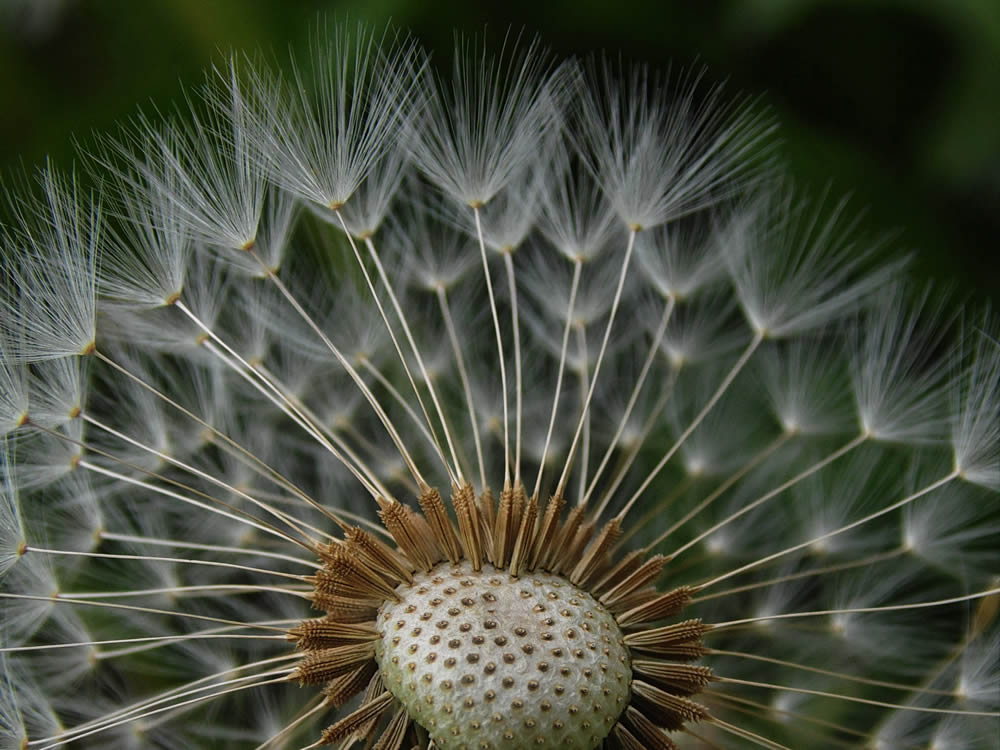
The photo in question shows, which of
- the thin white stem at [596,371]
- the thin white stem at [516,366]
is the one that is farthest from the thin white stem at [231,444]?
the thin white stem at [596,371]

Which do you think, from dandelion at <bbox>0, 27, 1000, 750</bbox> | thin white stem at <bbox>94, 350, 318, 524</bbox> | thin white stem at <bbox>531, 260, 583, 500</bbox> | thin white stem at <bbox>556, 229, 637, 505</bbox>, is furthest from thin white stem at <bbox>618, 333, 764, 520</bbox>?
thin white stem at <bbox>94, 350, 318, 524</bbox>

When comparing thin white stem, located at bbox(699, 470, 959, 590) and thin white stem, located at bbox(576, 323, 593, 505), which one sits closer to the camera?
thin white stem, located at bbox(699, 470, 959, 590)

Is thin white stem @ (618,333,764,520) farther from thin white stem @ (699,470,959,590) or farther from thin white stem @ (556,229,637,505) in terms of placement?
thin white stem @ (699,470,959,590)

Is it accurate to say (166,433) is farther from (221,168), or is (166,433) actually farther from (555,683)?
(555,683)

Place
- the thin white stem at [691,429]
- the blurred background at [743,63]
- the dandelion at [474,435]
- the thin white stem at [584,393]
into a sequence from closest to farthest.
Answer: the dandelion at [474,435] → the thin white stem at [691,429] → the thin white stem at [584,393] → the blurred background at [743,63]

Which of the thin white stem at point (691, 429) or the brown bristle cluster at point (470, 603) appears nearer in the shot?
the brown bristle cluster at point (470, 603)

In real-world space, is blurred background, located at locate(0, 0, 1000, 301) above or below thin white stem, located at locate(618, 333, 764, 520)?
above

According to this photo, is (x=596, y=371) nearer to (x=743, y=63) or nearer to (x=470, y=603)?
(x=470, y=603)

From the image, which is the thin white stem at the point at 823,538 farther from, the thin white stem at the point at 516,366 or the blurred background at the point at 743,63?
the blurred background at the point at 743,63
